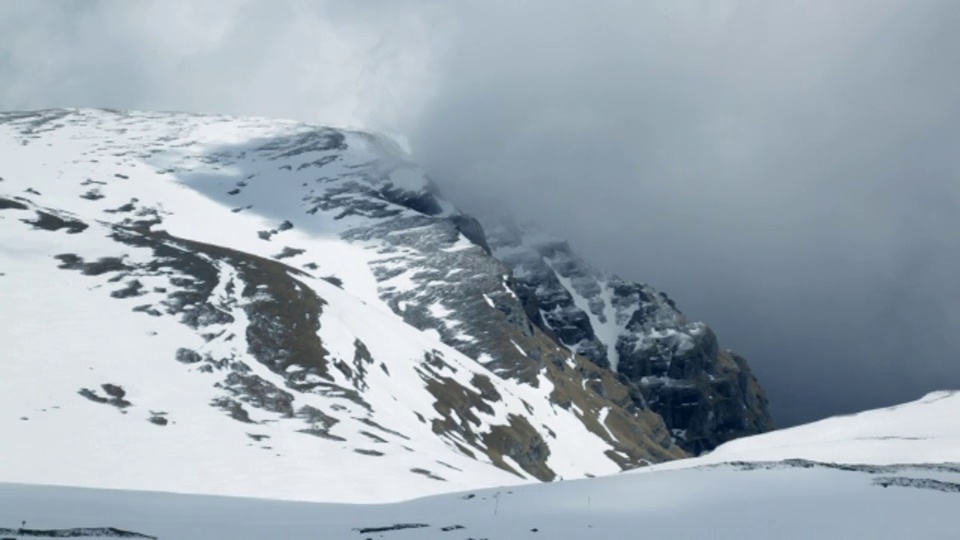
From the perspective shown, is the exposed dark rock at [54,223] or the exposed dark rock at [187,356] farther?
the exposed dark rock at [54,223]

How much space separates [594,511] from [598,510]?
1.09 ft

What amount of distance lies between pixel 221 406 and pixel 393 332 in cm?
5923

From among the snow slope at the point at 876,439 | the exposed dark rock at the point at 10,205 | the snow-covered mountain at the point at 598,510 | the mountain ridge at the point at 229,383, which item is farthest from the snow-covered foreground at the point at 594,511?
the exposed dark rock at the point at 10,205

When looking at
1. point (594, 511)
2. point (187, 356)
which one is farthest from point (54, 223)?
point (594, 511)

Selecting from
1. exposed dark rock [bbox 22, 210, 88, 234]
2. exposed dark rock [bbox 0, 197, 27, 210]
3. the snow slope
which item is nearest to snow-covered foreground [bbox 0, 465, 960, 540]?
the snow slope

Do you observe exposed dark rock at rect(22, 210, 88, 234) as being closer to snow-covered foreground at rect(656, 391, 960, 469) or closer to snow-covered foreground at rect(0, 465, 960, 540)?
snow-covered foreground at rect(656, 391, 960, 469)

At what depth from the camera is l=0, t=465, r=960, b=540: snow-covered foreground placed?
3114cm

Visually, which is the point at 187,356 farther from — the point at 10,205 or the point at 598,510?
the point at 598,510

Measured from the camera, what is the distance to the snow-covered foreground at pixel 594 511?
31141mm

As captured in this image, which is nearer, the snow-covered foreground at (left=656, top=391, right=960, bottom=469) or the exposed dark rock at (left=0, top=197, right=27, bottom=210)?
the snow-covered foreground at (left=656, top=391, right=960, bottom=469)

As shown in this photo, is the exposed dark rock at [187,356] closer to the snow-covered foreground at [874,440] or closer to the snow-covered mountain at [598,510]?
the snow-covered foreground at [874,440]

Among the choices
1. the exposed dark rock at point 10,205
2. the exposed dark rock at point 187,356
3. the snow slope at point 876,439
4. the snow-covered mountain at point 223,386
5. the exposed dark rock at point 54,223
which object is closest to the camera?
the snow slope at point 876,439

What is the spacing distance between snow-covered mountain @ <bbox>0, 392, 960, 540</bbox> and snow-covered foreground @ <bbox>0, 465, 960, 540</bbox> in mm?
43

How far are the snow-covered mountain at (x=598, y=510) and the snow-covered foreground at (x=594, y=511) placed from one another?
0.14 ft
